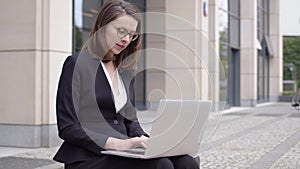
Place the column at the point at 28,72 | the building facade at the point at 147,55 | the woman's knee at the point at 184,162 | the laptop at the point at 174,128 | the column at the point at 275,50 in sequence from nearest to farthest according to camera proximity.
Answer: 1. the laptop at the point at 174,128
2. the woman's knee at the point at 184,162
3. the building facade at the point at 147,55
4. the column at the point at 28,72
5. the column at the point at 275,50

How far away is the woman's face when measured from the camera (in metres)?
2.53

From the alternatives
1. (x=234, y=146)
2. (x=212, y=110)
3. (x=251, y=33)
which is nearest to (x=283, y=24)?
(x=251, y=33)

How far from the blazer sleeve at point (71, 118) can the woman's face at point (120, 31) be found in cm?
24

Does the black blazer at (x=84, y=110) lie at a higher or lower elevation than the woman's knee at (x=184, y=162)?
higher

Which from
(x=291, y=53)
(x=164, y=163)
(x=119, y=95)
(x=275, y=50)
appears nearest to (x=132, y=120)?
(x=119, y=95)

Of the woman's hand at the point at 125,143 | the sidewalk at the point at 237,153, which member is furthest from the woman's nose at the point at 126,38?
the sidewalk at the point at 237,153

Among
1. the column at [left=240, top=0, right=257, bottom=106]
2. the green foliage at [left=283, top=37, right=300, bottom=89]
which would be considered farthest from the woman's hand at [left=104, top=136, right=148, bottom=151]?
the green foliage at [left=283, top=37, right=300, bottom=89]

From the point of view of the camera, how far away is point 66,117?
8.18 feet

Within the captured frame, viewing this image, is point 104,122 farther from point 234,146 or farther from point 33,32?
point 234,146

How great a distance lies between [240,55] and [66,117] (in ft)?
74.8

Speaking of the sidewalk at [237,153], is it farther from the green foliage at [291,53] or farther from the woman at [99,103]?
the green foliage at [291,53]

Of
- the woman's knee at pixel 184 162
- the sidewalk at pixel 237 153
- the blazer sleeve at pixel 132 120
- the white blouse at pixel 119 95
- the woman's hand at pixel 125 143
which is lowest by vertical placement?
the sidewalk at pixel 237 153

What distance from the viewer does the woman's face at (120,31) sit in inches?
99.6

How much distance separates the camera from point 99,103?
2.62 m
